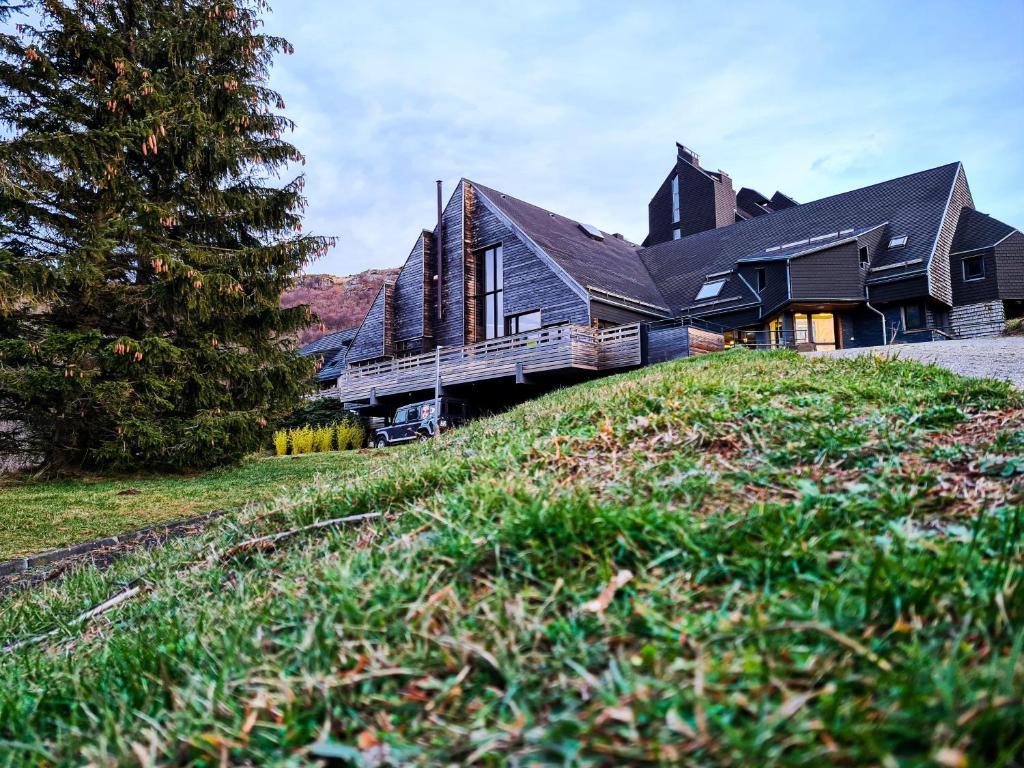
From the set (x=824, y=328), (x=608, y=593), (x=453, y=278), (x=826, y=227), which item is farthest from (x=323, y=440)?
(x=608, y=593)

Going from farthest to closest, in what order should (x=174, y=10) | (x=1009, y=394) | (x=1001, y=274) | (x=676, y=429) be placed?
1. (x=1001, y=274)
2. (x=174, y=10)
3. (x=1009, y=394)
4. (x=676, y=429)

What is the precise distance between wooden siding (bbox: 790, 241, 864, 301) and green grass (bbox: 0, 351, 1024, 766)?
21.3 m

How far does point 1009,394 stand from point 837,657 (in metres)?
3.83

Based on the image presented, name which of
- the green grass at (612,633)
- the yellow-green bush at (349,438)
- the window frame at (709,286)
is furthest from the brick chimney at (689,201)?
the green grass at (612,633)

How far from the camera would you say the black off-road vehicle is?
793 inches

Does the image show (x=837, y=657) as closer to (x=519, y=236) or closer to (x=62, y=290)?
(x=62, y=290)

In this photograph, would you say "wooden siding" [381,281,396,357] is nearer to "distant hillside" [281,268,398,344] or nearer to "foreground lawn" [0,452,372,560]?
"foreground lawn" [0,452,372,560]

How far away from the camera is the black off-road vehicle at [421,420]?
20141 millimetres

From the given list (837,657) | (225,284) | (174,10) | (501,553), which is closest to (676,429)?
(501,553)

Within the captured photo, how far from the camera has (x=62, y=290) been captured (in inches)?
412

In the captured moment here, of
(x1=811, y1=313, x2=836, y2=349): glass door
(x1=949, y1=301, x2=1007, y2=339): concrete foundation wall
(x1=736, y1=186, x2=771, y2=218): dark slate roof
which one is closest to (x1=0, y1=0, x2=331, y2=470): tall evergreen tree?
(x1=811, y1=313, x2=836, y2=349): glass door

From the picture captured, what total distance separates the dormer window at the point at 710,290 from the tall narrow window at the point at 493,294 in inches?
321

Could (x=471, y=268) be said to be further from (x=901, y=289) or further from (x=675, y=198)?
(x=675, y=198)

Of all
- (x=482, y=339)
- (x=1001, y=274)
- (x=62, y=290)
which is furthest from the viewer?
(x=482, y=339)
